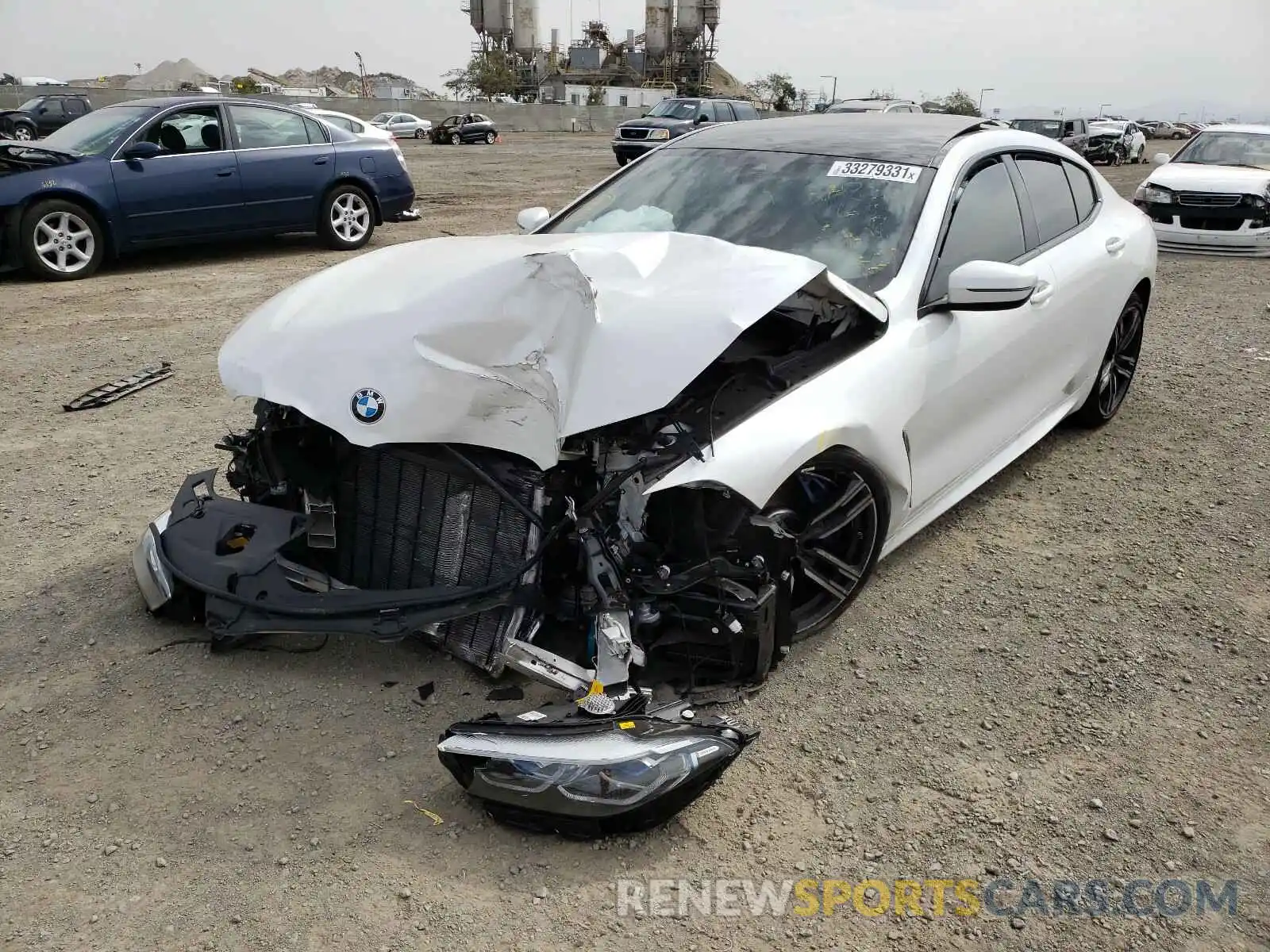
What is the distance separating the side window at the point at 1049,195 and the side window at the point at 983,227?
20 centimetres

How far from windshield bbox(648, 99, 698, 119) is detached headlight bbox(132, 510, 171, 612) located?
69.3 feet

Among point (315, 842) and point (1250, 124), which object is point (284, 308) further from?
point (1250, 124)

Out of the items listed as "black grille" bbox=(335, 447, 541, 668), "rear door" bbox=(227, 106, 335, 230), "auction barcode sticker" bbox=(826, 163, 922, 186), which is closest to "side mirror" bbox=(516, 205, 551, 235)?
"auction barcode sticker" bbox=(826, 163, 922, 186)

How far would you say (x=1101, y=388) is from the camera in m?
4.96

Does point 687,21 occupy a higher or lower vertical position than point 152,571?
higher

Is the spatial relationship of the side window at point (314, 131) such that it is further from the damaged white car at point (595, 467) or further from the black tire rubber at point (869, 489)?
the black tire rubber at point (869, 489)

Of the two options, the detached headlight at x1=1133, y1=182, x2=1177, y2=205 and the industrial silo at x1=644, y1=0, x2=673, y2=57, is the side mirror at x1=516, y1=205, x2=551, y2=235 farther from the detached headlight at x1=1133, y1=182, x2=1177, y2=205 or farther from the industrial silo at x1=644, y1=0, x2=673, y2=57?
the industrial silo at x1=644, y1=0, x2=673, y2=57

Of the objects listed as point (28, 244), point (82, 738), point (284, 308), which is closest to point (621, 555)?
point (284, 308)

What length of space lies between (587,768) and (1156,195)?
38.4 feet

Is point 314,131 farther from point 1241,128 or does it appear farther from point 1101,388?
point 1241,128

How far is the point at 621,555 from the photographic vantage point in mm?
2600

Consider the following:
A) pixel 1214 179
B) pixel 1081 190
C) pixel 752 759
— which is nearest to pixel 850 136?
→ pixel 1081 190

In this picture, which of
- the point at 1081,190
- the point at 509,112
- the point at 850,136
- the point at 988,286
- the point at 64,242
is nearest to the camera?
the point at 988,286

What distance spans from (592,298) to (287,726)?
1520mm
